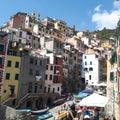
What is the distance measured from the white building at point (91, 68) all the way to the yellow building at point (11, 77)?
1322 inches

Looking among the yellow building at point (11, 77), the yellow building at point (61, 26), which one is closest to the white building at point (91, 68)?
the yellow building at point (11, 77)

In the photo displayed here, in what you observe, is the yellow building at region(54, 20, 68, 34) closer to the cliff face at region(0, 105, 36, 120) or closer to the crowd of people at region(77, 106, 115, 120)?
the cliff face at region(0, 105, 36, 120)

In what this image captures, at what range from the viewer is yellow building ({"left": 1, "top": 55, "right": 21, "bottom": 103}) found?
55566 millimetres

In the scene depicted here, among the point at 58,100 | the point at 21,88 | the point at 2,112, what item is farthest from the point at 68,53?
the point at 2,112

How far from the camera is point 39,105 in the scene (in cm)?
6209

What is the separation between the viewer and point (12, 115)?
44.8 metres

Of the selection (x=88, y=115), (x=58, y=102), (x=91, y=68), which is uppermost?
(x=91, y=68)

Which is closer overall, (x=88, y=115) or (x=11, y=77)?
(x=88, y=115)

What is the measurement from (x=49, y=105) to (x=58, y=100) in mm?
2724

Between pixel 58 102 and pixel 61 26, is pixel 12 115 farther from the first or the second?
pixel 61 26

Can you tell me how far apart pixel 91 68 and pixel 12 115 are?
45245 millimetres

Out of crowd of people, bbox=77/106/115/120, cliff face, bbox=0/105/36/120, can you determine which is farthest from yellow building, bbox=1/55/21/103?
crowd of people, bbox=77/106/115/120

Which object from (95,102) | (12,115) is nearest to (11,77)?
(12,115)

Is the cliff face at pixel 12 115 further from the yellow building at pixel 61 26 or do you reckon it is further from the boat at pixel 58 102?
the yellow building at pixel 61 26
